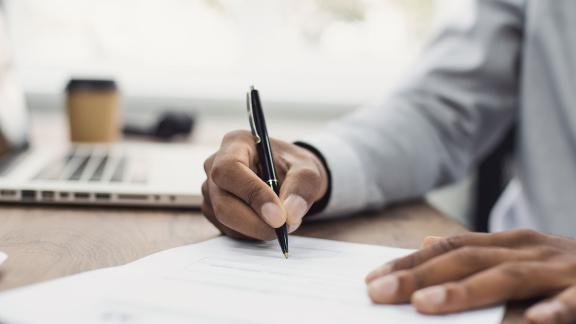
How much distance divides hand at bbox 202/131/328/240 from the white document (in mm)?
30

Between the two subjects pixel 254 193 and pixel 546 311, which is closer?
pixel 546 311

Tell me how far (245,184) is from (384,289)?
6.6 inches

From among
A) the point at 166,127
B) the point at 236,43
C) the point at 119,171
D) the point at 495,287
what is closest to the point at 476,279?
the point at 495,287

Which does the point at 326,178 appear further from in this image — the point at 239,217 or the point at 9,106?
the point at 9,106

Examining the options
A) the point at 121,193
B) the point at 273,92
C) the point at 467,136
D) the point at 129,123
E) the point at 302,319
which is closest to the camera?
the point at 302,319

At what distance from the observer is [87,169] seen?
799 mm

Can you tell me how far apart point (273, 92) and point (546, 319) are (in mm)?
1204

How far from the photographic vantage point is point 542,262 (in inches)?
18.5

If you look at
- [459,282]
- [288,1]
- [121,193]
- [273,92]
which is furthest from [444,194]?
[459,282]

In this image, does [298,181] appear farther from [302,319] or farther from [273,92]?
[273,92]

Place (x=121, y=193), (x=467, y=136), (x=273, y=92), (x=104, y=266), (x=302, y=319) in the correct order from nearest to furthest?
1. (x=302, y=319)
2. (x=104, y=266)
3. (x=121, y=193)
4. (x=467, y=136)
5. (x=273, y=92)

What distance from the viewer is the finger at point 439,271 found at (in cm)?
44

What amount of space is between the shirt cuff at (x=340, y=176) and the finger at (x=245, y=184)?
0.41 ft

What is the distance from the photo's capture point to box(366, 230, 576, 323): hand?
16.7 inches
